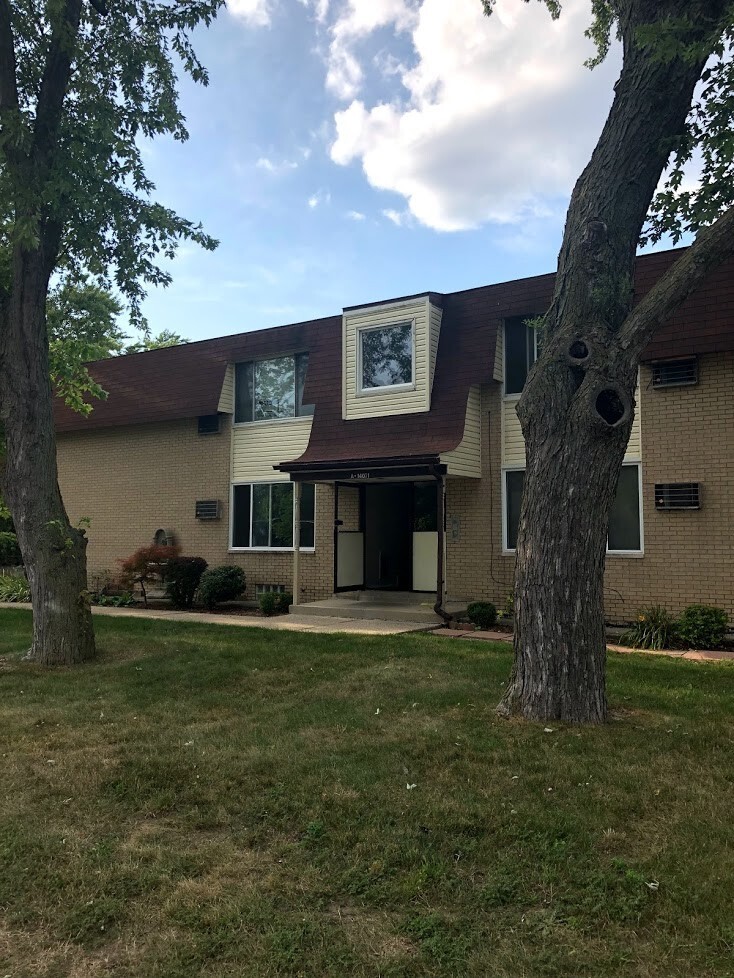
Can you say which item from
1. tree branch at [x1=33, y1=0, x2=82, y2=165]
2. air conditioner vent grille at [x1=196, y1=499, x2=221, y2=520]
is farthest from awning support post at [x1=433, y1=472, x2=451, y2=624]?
tree branch at [x1=33, y1=0, x2=82, y2=165]

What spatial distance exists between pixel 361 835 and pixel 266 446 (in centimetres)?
1289

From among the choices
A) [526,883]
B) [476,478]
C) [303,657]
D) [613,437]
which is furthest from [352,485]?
[526,883]

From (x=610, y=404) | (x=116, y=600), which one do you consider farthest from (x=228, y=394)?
(x=610, y=404)

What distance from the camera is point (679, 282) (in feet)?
19.3

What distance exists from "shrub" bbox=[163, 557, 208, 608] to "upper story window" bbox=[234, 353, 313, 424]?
353cm

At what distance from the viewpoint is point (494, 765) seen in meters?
5.07

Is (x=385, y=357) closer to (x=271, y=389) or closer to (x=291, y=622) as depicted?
(x=271, y=389)

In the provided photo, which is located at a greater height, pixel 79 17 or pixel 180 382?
pixel 79 17

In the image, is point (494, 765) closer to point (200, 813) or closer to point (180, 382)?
point (200, 813)

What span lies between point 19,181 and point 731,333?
31.1 feet

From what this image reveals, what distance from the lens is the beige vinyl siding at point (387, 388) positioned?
13867 millimetres

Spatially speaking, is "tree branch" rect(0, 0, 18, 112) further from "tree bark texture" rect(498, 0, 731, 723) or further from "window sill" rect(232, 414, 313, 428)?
"window sill" rect(232, 414, 313, 428)

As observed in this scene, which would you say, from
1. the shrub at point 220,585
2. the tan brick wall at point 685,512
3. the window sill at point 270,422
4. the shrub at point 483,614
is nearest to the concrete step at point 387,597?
the shrub at point 483,614

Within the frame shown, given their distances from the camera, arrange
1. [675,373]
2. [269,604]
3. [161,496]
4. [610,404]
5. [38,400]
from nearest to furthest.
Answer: [610,404]
[38,400]
[675,373]
[269,604]
[161,496]
